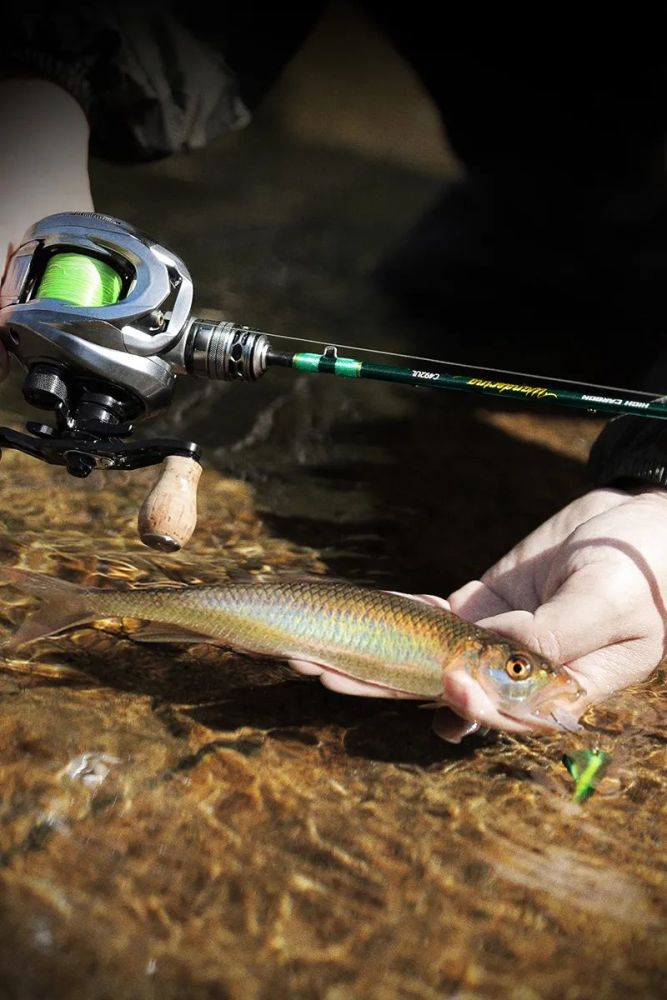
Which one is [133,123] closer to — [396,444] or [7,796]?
[396,444]

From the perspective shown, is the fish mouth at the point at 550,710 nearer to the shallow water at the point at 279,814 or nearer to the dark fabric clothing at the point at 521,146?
the shallow water at the point at 279,814

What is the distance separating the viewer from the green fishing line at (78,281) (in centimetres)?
249

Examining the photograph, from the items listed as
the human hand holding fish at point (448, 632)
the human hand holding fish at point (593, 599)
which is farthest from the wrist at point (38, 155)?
the human hand holding fish at point (593, 599)

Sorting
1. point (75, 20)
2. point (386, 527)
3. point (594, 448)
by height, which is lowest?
point (386, 527)

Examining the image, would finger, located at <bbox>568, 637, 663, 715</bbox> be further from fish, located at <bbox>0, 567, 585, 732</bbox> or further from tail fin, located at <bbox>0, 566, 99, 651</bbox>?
tail fin, located at <bbox>0, 566, 99, 651</bbox>

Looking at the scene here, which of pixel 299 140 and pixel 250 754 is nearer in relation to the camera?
pixel 250 754

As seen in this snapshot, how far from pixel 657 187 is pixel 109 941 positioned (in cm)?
587

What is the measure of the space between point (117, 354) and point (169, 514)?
46 cm

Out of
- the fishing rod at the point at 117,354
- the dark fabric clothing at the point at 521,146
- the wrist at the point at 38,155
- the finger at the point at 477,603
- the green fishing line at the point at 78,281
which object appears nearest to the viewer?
the fishing rod at the point at 117,354

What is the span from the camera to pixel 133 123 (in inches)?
221

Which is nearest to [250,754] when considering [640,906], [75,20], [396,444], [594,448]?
[640,906]

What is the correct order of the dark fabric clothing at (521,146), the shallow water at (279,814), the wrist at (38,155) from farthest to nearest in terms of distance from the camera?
the dark fabric clothing at (521,146) → the wrist at (38,155) → the shallow water at (279,814)

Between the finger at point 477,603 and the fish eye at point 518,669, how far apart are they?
0.68 meters

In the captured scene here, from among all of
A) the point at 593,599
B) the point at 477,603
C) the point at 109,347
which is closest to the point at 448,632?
the point at 593,599
